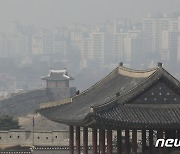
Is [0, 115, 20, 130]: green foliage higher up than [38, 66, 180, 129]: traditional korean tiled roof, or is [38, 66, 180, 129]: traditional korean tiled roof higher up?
[38, 66, 180, 129]: traditional korean tiled roof

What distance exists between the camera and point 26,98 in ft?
283

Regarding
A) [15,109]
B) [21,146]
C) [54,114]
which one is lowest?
[15,109]

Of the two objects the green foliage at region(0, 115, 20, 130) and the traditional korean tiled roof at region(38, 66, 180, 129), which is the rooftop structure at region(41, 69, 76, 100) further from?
the traditional korean tiled roof at region(38, 66, 180, 129)

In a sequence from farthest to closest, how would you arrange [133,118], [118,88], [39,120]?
[39,120] → [118,88] → [133,118]

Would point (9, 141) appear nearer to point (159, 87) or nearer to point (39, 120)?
point (159, 87)

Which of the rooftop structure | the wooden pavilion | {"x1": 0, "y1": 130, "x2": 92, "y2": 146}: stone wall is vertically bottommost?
the rooftop structure

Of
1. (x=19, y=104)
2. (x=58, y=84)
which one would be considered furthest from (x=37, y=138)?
(x=58, y=84)

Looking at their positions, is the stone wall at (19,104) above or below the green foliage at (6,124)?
below

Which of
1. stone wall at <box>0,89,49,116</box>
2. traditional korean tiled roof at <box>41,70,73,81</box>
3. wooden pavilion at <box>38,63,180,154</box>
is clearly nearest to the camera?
wooden pavilion at <box>38,63,180,154</box>

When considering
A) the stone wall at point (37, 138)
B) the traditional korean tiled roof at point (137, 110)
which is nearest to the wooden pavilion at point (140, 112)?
the traditional korean tiled roof at point (137, 110)

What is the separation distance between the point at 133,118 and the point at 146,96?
0.85 meters

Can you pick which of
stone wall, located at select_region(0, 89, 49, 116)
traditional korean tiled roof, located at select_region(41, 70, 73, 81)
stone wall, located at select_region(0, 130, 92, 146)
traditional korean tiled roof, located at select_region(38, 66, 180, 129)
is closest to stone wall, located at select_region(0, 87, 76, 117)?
stone wall, located at select_region(0, 89, 49, 116)

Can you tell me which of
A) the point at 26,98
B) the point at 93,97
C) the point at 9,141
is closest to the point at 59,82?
the point at 26,98

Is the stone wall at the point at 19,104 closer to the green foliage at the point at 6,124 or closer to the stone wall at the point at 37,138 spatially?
the green foliage at the point at 6,124
